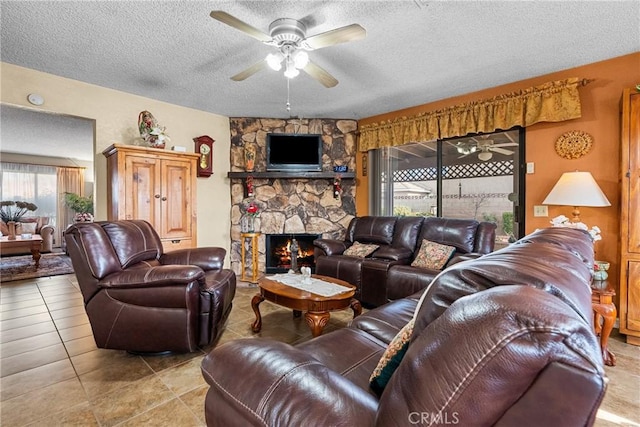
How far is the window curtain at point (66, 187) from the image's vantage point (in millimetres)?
7807

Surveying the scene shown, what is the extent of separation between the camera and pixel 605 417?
155cm

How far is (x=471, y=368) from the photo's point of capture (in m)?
0.46

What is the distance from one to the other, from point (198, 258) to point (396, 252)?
6.81 ft

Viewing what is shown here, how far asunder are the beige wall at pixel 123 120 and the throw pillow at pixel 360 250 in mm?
2070

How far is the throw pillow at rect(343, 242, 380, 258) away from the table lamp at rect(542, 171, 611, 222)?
1.79 meters

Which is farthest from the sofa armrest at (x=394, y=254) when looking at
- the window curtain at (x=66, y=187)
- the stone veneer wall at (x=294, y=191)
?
the window curtain at (x=66, y=187)

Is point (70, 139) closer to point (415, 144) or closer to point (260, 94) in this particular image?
point (260, 94)

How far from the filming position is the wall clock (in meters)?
4.23

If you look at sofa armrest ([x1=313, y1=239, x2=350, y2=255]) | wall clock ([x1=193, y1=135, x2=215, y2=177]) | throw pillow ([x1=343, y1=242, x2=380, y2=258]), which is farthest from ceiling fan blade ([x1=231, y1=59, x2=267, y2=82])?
throw pillow ([x1=343, y1=242, x2=380, y2=258])

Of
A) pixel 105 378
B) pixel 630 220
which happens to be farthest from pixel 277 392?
pixel 630 220

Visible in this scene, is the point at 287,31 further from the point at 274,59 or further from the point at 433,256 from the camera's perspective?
the point at 433,256

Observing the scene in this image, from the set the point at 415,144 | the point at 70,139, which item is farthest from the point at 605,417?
the point at 70,139

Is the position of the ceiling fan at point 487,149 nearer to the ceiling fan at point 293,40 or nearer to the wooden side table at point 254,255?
the ceiling fan at point 293,40

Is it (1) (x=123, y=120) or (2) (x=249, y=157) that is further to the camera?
(2) (x=249, y=157)
